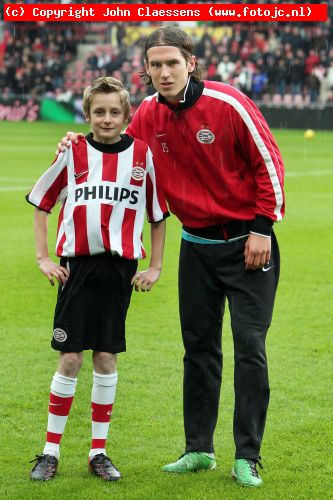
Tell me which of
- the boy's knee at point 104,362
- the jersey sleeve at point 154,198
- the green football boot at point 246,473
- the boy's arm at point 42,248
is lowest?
the green football boot at point 246,473

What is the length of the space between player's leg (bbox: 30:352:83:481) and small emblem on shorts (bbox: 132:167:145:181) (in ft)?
2.74

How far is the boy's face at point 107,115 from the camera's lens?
181 inches

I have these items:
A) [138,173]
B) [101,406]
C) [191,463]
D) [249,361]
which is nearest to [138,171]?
[138,173]

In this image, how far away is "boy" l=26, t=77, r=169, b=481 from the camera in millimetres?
4605

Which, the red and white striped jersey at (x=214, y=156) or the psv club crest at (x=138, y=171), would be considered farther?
the psv club crest at (x=138, y=171)

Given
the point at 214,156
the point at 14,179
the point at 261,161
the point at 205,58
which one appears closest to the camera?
the point at 261,161

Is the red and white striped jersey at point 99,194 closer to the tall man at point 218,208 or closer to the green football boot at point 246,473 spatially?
the tall man at point 218,208

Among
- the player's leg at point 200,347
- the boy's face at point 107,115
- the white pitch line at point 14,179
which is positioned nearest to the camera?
the boy's face at point 107,115

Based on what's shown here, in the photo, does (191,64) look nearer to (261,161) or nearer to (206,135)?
(206,135)

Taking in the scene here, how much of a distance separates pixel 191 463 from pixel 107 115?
167 cm

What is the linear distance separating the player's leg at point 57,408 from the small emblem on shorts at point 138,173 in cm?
84

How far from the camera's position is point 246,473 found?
182 inches

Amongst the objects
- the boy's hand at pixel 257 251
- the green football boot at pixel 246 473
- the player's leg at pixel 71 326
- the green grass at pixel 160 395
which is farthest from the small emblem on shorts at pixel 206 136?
the green grass at pixel 160 395

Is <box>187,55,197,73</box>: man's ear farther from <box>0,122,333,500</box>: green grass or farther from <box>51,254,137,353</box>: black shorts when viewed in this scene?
<box>0,122,333,500</box>: green grass
